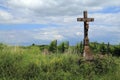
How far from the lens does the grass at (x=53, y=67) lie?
52.4 ft

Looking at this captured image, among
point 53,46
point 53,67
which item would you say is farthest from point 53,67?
point 53,46

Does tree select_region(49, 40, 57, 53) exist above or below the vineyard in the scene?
above

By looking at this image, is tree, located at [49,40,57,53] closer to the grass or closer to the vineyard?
the vineyard

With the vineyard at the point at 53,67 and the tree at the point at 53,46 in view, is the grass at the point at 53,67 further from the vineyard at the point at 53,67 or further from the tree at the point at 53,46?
the tree at the point at 53,46

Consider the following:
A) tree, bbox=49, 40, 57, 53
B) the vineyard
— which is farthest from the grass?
tree, bbox=49, 40, 57, 53

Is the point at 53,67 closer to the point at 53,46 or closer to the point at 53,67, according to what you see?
the point at 53,67

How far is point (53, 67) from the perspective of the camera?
16766 millimetres

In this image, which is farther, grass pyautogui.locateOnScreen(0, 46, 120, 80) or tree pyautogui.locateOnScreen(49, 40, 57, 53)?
tree pyautogui.locateOnScreen(49, 40, 57, 53)

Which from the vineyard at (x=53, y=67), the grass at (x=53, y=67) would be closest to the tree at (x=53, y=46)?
the vineyard at (x=53, y=67)

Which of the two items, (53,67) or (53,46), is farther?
(53,46)

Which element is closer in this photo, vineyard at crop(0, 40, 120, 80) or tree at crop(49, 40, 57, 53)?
vineyard at crop(0, 40, 120, 80)

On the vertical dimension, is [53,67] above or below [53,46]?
below

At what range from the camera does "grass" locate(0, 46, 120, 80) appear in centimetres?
1596

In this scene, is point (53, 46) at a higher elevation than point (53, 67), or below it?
higher
